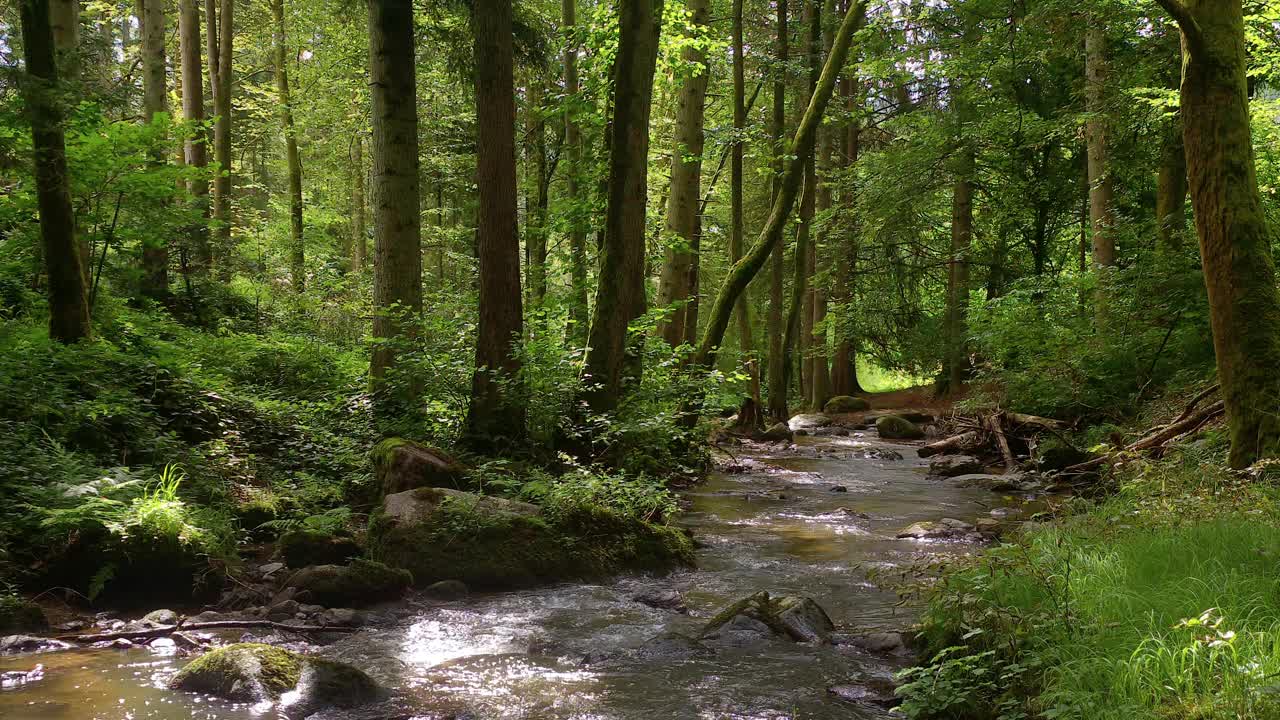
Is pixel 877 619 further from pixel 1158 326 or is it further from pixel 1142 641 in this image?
pixel 1158 326

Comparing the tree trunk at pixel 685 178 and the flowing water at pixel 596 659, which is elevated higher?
the tree trunk at pixel 685 178

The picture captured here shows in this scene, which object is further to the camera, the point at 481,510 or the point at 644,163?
the point at 644,163

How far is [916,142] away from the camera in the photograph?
69.4 ft

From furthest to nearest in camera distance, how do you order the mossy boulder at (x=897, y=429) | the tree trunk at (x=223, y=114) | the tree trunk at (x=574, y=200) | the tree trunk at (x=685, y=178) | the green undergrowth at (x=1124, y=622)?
the mossy boulder at (x=897, y=429) → the tree trunk at (x=223, y=114) → the tree trunk at (x=685, y=178) → the tree trunk at (x=574, y=200) → the green undergrowth at (x=1124, y=622)

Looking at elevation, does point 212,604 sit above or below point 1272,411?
below

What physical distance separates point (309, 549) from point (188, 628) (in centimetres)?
155

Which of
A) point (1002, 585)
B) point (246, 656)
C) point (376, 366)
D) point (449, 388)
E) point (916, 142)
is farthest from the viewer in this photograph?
point (916, 142)

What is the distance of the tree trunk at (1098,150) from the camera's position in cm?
1458

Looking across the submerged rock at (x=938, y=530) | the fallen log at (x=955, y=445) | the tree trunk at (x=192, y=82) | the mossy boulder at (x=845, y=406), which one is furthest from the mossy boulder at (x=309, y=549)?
the mossy boulder at (x=845, y=406)

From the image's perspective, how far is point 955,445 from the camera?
16.1 meters

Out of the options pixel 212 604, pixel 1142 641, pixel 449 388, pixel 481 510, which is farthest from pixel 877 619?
pixel 449 388

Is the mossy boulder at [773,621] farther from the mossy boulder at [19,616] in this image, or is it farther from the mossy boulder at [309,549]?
the mossy boulder at [19,616]

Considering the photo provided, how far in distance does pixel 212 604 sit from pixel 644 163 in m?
7.22

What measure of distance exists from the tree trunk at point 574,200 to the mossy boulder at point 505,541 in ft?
22.4
